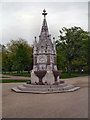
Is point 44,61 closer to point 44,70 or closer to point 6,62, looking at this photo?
point 44,70

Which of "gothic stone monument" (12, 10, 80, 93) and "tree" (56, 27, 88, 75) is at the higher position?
"tree" (56, 27, 88, 75)

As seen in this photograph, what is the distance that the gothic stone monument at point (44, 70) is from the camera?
13664 millimetres

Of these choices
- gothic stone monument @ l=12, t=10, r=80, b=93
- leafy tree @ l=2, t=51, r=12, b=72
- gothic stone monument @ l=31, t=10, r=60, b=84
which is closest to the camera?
gothic stone monument @ l=12, t=10, r=80, b=93

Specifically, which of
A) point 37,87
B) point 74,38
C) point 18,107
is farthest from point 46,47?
point 74,38

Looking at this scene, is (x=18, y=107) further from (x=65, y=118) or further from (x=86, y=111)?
(x=86, y=111)

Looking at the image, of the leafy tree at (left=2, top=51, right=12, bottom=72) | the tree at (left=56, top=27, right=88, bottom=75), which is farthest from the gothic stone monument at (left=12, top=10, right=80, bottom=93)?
the leafy tree at (left=2, top=51, right=12, bottom=72)

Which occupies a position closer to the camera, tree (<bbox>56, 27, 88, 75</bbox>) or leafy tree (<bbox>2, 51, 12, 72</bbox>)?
tree (<bbox>56, 27, 88, 75</bbox>)

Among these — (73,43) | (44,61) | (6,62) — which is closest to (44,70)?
(44,61)

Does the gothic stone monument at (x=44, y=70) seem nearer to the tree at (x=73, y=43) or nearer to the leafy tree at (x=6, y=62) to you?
the tree at (x=73, y=43)

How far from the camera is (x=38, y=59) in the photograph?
15.7 metres

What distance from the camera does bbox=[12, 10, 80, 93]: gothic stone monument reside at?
13.7 m

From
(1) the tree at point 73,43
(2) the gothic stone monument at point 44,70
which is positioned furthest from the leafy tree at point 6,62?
(2) the gothic stone monument at point 44,70

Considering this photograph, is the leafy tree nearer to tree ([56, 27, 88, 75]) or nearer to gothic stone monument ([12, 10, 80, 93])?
tree ([56, 27, 88, 75])

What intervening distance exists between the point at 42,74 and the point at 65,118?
8.48m
